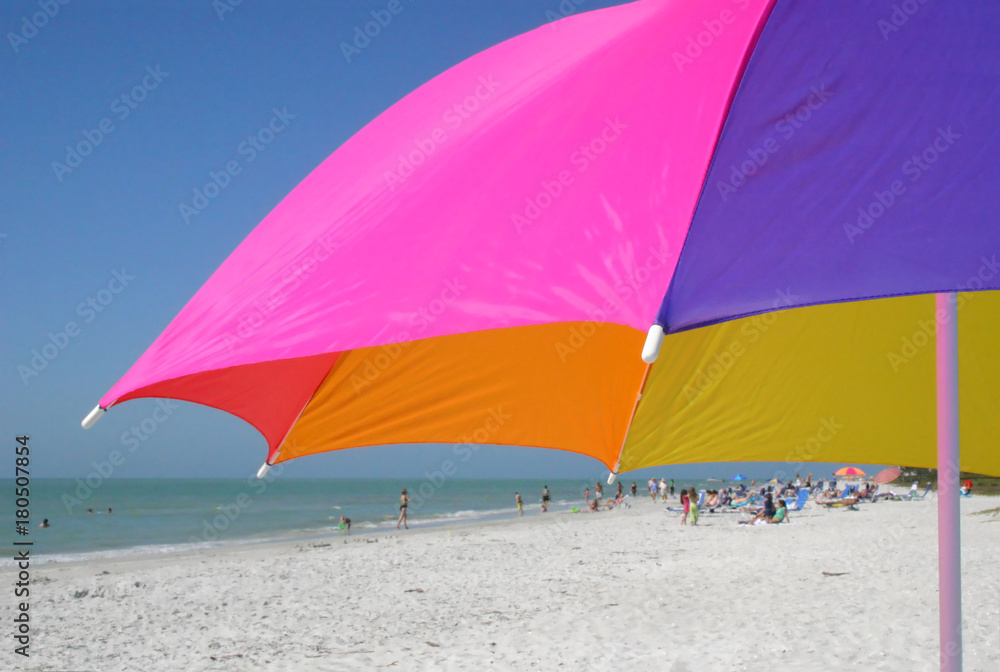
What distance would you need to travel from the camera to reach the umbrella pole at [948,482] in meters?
1.90

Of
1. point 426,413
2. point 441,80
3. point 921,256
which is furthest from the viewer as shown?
point 426,413

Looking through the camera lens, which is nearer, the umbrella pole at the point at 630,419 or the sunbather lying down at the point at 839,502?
the umbrella pole at the point at 630,419

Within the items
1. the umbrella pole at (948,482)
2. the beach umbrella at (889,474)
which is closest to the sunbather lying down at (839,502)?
the beach umbrella at (889,474)

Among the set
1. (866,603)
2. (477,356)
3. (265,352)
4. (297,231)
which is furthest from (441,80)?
(866,603)

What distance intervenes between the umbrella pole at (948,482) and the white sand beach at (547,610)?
17.2 ft

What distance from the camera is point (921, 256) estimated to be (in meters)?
1.23

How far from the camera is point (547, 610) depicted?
383 inches

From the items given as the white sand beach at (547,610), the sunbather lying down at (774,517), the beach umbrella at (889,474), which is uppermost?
the beach umbrella at (889,474)

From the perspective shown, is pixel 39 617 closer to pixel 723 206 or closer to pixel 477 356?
pixel 477 356

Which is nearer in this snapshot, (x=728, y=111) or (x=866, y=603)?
(x=728, y=111)

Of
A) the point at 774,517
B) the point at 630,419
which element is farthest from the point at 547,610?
the point at 774,517

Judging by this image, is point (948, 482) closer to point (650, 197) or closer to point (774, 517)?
point (650, 197)

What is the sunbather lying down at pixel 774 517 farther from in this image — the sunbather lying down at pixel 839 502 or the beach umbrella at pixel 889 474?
the beach umbrella at pixel 889 474

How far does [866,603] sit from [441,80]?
29.3 ft
